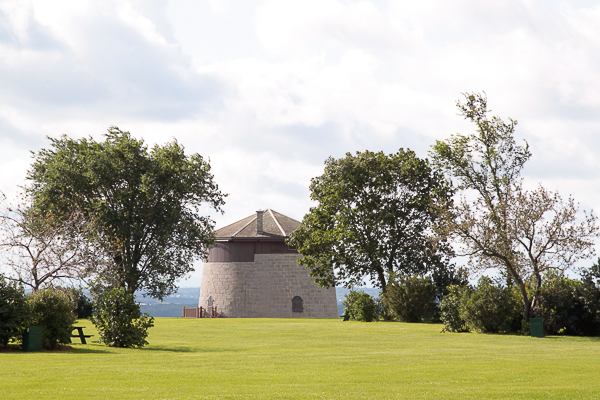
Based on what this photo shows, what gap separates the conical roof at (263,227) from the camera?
50.5 m

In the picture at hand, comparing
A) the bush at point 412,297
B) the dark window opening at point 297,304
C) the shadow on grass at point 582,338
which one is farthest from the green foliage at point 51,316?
the dark window opening at point 297,304

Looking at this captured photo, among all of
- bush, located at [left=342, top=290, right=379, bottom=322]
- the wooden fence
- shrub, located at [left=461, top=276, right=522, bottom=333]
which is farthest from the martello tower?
shrub, located at [left=461, top=276, right=522, bottom=333]

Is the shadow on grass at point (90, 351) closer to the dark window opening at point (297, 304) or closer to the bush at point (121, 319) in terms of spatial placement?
the bush at point (121, 319)

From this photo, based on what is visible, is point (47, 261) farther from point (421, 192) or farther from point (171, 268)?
point (421, 192)

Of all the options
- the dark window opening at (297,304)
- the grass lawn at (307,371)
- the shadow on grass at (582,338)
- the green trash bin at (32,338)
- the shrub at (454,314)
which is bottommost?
the grass lawn at (307,371)

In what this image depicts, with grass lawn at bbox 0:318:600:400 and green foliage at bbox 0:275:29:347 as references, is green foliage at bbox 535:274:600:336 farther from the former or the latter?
green foliage at bbox 0:275:29:347

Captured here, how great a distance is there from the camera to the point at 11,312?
1622cm

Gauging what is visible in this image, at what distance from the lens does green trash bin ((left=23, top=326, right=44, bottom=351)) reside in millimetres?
16219

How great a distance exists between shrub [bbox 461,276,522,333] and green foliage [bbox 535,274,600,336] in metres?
1.21

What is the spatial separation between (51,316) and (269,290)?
33.0 m

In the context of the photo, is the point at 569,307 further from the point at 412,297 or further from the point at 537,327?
the point at 412,297

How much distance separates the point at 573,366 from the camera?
13180mm

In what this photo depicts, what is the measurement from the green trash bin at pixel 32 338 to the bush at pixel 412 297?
841 inches

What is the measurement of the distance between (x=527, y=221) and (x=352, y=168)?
16.0 metres
